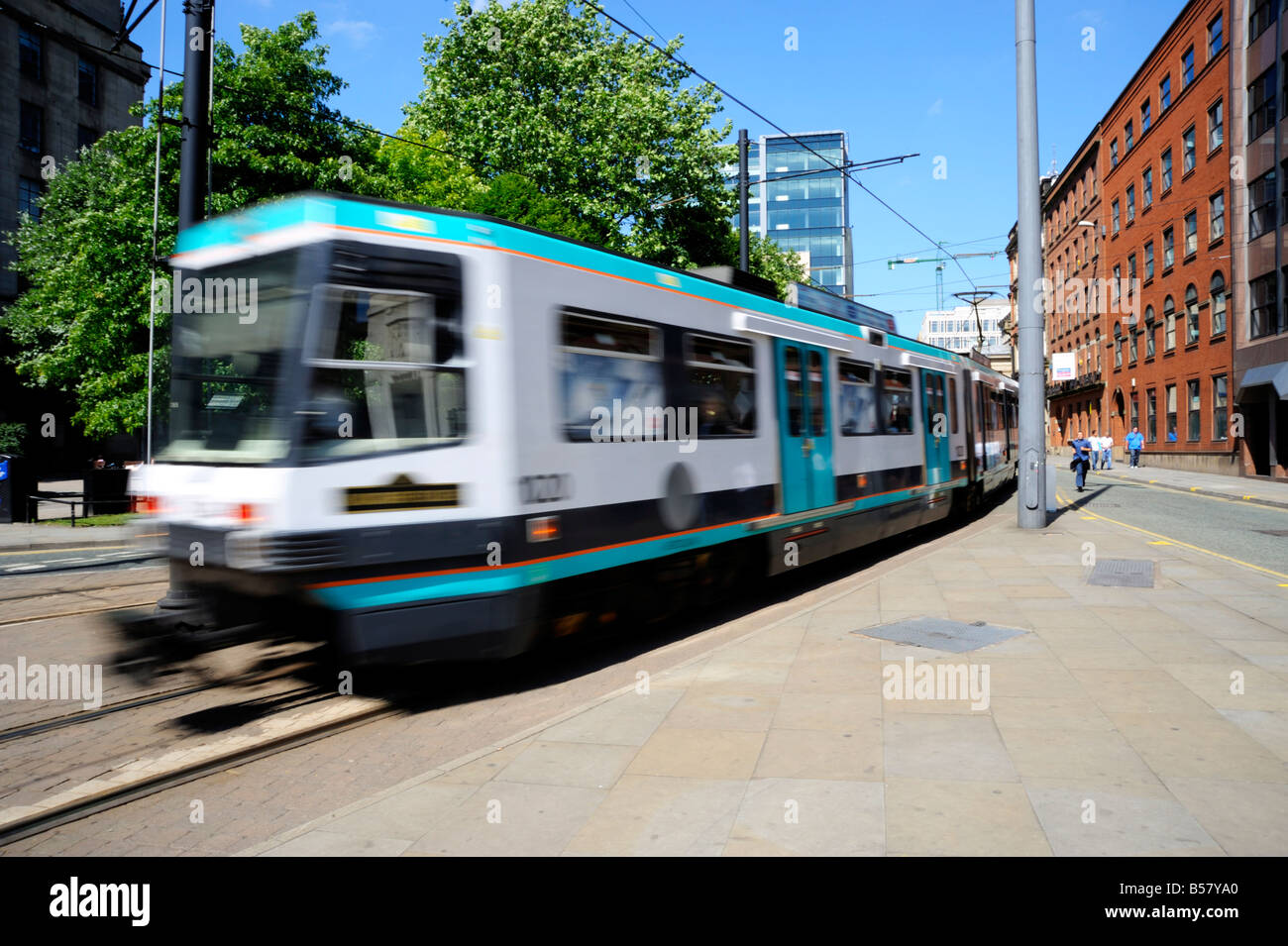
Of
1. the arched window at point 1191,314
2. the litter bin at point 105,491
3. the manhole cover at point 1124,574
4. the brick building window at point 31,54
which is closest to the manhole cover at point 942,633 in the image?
the manhole cover at point 1124,574

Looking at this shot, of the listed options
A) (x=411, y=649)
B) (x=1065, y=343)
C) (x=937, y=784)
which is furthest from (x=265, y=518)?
(x=1065, y=343)

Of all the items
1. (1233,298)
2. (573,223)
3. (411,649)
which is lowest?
(411,649)

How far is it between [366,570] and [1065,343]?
63291 millimetres

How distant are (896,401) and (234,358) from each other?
934 centimetres

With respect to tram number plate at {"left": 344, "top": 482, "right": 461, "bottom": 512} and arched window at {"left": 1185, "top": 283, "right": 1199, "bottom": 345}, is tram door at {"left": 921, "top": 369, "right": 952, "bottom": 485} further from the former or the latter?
arched window at {"left": 1185, "top": 283, "right": 1199, "bottom": 345}

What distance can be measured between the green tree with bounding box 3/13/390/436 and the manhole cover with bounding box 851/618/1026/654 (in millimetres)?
16669

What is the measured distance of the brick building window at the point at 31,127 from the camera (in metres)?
35.7

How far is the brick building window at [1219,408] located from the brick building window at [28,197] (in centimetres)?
4553

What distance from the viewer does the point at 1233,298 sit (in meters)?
30.9

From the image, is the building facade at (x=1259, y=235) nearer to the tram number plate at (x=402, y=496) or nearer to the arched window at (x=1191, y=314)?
the arched window at (x=1191, y=314)

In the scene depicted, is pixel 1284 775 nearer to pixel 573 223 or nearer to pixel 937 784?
pixel 937 784

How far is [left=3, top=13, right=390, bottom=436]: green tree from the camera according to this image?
19625 millimetres

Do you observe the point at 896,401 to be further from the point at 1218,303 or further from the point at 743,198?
the point at 1218,303

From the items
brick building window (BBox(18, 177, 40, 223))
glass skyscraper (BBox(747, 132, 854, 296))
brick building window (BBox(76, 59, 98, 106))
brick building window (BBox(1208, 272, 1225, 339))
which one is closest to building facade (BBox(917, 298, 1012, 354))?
glass skyscraper (BBox(747, 132, 854, 296))
